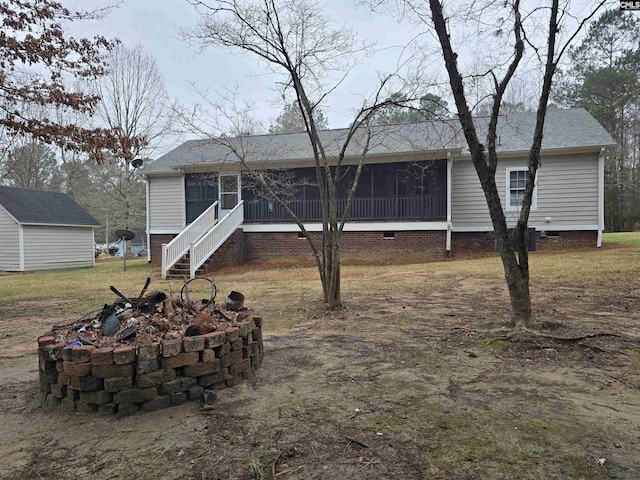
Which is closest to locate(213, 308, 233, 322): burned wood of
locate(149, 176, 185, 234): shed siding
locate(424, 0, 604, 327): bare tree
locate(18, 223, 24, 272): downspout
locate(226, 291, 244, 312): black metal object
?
locate(226, 291, 244, 312): black metal object

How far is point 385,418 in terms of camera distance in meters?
2.75

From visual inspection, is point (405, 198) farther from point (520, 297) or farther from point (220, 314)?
point (220, 314)

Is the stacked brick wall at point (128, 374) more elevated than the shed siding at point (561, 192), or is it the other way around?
the shed siding at point (561, 192)

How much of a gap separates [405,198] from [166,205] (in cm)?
959

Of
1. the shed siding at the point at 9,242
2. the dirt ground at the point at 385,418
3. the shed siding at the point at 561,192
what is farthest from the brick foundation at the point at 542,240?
the shed siding at the point at 9,242

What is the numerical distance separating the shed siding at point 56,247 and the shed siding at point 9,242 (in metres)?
0.32

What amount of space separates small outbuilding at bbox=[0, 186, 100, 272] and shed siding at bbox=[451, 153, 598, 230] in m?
18.5

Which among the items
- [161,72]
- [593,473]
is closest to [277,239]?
[593,473]

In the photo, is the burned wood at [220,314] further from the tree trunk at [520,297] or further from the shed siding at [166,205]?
the shed siding at [166,205]

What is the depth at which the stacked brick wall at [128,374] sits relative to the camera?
2957mm

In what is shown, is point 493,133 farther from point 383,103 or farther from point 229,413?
point 229,413

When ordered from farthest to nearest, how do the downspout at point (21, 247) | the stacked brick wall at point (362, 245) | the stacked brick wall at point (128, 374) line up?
the downspout at point (21, 247) < the stacked brick wall at point (362, 245) < the stacked brick wall at point (128, 374)

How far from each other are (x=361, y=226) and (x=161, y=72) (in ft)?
57.3

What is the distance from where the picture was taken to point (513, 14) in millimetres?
5027
